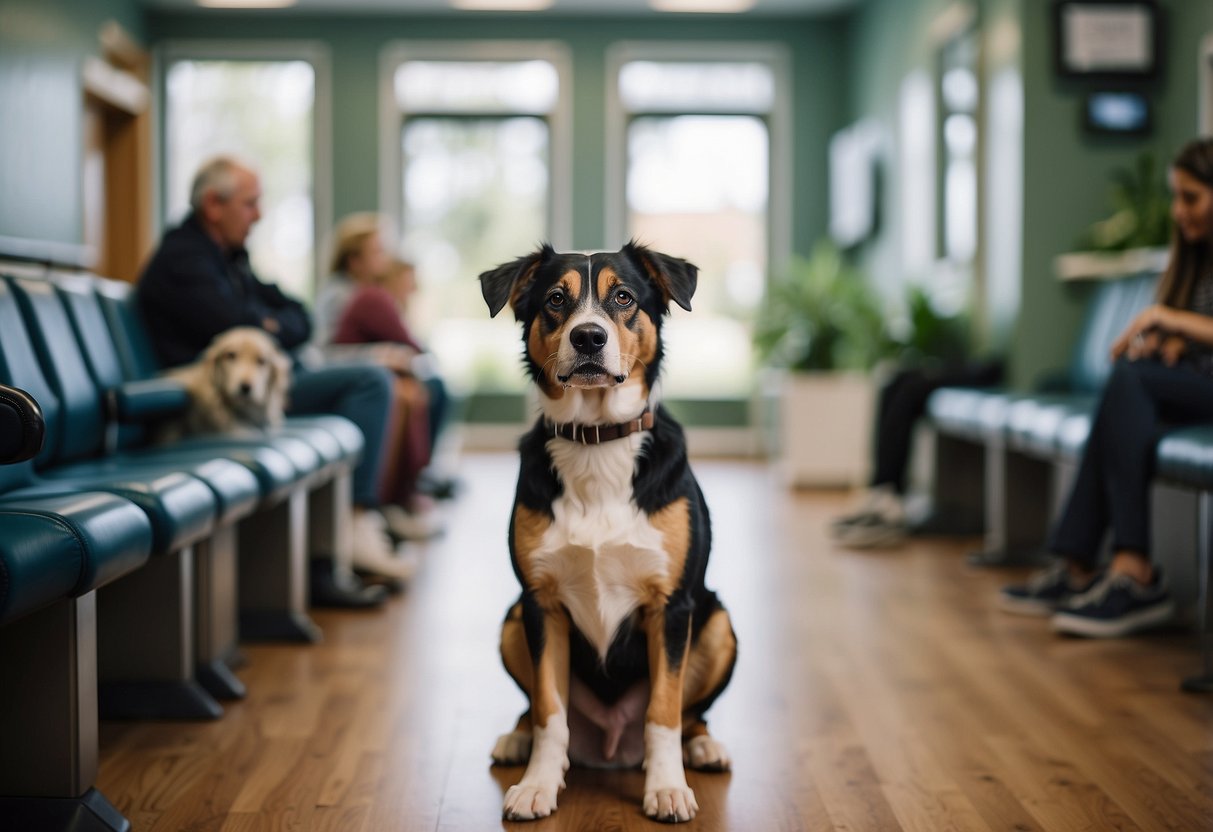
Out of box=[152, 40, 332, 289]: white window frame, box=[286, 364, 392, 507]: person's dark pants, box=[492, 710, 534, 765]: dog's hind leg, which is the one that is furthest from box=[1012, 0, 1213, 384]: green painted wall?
box=[152, 40, 332, 289]: white window frame

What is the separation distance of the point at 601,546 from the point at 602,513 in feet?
0.17

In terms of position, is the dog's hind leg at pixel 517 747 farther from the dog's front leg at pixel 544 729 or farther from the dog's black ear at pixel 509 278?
the dog's black ear at pixel 509 278

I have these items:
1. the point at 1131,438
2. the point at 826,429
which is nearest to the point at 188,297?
the point at 1131,438

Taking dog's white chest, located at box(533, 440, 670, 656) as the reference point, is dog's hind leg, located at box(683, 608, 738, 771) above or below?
below

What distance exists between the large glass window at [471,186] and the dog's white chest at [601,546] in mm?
6634

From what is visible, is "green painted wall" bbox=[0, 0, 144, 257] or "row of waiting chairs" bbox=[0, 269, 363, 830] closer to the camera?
"row of waiting chairs" bbox=[0, 269, 363, 830]

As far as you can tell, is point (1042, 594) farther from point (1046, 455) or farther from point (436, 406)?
point (436, 406)

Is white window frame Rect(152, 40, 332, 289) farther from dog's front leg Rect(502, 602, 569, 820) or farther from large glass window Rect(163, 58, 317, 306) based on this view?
dog's front leg Rect(502, 602, 569, 820)

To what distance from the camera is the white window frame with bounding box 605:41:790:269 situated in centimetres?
835

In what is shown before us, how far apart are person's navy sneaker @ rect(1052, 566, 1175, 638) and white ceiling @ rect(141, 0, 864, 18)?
5.91m

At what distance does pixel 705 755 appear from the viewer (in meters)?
1.99

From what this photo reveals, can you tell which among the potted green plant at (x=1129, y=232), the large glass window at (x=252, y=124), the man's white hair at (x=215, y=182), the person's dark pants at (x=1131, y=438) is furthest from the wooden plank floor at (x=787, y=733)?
the large glass window at (x=252, y=124)

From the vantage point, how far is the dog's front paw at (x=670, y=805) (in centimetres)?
175

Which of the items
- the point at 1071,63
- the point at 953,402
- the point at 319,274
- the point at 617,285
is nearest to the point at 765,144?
the point at 319,274
